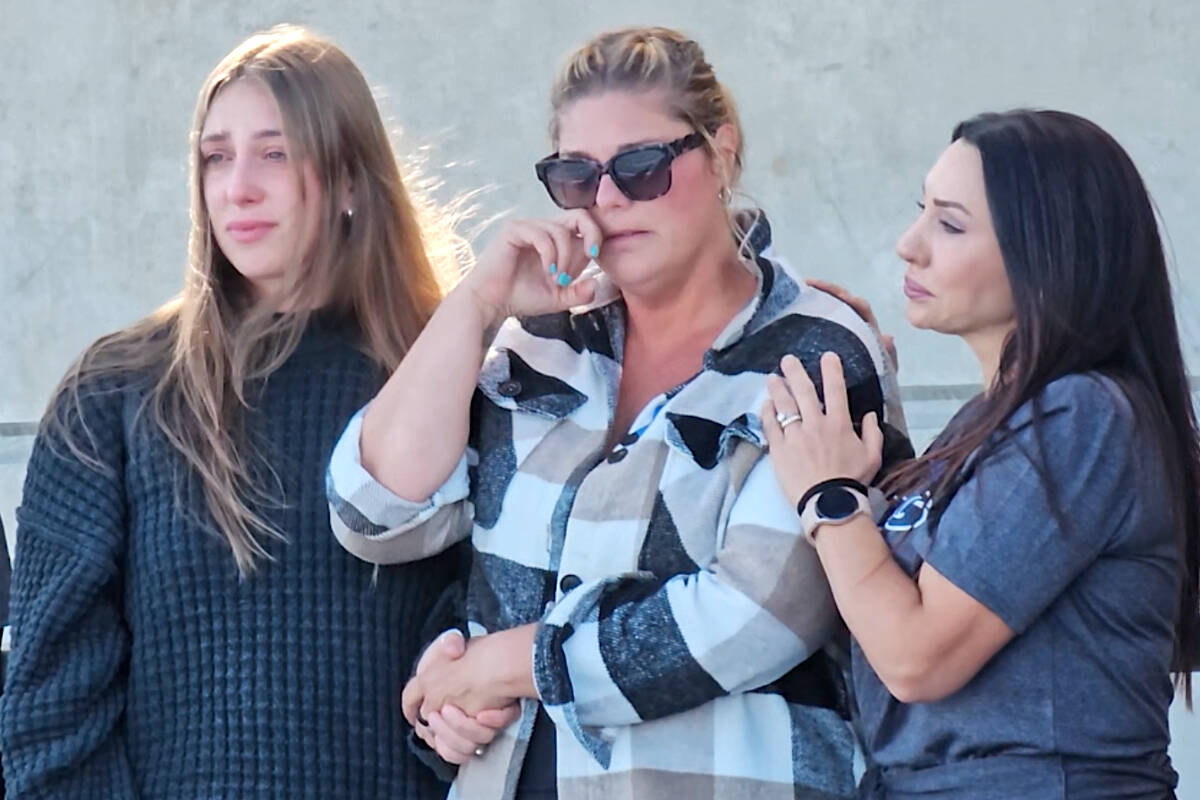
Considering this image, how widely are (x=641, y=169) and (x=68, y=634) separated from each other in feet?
3.16

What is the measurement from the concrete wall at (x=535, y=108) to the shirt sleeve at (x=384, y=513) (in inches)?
72.1

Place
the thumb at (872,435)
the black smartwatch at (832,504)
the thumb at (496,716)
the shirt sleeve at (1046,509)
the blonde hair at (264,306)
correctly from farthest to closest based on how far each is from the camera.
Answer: the blonde hair at (264,306) → the thumb at (496,716) → the thumb at (872,435) → the black smartwatch at (832,504) → the shirt sleeve at (1046,509)

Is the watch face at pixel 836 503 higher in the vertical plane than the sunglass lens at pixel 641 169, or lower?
lower

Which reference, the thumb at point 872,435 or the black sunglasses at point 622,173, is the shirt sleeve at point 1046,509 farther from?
the black sunglasses at point 622,173

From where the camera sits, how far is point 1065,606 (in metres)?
1.94

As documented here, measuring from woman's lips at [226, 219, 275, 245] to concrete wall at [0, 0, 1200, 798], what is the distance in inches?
61.0

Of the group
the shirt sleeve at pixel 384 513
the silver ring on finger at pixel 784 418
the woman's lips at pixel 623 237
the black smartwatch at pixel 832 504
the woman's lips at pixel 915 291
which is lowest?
the shirt sleeve at pixel 384 513

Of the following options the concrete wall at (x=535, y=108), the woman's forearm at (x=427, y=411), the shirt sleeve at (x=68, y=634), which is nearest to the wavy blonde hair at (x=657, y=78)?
the woman's forearm at (x=427, y=411)

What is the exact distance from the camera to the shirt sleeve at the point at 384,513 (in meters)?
2.33

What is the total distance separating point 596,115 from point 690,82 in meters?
0.13

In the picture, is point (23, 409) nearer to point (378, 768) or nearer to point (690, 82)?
point (378, 768)

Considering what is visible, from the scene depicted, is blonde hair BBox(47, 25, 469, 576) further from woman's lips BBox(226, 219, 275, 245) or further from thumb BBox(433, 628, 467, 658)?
thumb BBox(433, 628, 467, 658)

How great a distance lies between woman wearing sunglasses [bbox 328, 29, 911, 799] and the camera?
2.10 m

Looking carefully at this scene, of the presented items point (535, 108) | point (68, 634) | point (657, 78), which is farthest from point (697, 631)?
point (535, 108)
